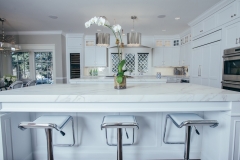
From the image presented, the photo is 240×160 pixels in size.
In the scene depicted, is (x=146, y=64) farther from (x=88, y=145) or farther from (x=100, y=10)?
(x=88, y=145)

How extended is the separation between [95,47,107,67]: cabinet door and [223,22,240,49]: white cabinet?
12.9 feet

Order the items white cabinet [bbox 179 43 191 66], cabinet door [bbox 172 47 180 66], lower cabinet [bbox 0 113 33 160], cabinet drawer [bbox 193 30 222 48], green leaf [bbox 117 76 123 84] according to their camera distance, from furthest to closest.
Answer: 1. cabinet door [bbox 172 47 180 66]
2. white cabinet [bbox 179 43 191 66]
3. cabinet drawer [bbox 193 30 222 48]
4. green leaf [bbox 117 76 123 84]
5. lower cabinet [bbox 0 113 33 160]

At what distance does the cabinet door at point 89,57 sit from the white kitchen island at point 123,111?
417 centimetres

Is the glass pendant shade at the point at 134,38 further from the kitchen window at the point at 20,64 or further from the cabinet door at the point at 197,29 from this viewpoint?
the kitchen window at the point at 20,64

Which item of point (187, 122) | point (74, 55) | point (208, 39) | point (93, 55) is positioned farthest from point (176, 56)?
point (187, 122)

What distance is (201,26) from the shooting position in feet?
11.9

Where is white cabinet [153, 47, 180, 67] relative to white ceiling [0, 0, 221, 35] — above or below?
below

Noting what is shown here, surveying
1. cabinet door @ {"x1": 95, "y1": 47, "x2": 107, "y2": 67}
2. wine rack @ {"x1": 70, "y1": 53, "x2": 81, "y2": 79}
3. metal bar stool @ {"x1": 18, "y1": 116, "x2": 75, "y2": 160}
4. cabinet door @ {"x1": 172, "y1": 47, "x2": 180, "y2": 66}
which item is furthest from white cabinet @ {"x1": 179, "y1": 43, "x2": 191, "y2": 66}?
metal bar stool @ {"x1": 18, "y1": 116, "x2": 75, "y2": 160}

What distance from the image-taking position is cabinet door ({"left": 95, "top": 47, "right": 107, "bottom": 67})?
222 inches

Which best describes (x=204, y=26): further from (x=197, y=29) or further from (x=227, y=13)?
(x=227, y=13)

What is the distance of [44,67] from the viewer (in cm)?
527

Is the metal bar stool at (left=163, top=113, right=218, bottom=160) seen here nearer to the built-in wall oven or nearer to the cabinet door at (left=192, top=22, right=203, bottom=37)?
the built-in wall oven

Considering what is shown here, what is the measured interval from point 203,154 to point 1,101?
211 centimetres

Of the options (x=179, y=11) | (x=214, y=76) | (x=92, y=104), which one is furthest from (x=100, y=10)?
(x=214, y=76)
